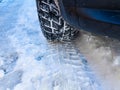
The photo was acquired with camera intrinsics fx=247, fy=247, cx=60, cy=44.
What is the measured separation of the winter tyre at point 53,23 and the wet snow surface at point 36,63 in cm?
9

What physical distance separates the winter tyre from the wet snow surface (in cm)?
9

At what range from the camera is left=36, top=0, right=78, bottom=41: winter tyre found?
2.12 m

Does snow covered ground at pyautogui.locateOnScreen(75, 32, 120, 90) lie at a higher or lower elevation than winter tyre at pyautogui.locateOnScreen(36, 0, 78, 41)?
lower

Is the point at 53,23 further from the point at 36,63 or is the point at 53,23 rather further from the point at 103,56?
the point at 103,56

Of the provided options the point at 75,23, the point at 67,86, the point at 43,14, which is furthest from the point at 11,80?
the point at 75,23

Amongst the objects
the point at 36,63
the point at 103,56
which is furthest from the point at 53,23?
the point at 103,56

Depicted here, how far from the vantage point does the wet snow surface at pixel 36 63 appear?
1.92m

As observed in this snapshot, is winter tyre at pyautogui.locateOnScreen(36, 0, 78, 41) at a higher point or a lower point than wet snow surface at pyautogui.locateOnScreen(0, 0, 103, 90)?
higher

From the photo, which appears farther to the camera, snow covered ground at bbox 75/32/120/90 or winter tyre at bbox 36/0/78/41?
winter tyre at bbox 36/0/78/41

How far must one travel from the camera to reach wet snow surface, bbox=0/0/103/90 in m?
1.92

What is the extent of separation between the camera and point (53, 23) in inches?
87.2

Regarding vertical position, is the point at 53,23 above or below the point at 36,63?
above

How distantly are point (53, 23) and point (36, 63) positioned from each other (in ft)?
1.27

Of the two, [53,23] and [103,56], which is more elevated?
[53,23]
